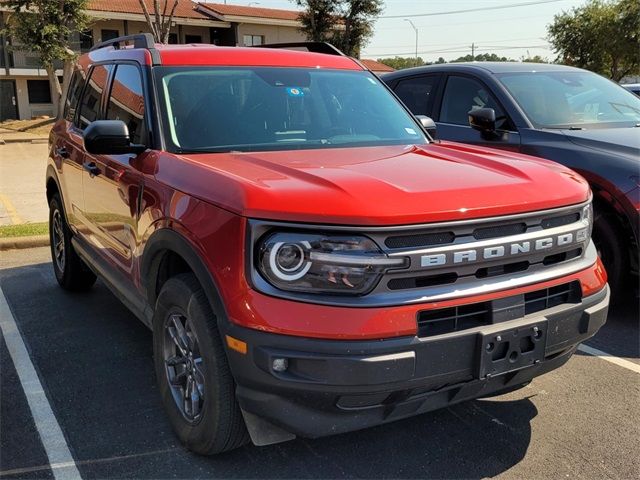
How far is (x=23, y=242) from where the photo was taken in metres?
7.39

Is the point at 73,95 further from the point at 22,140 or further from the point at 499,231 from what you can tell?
the point at 22,140

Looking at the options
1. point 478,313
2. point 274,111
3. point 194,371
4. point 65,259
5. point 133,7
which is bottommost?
point 65,259

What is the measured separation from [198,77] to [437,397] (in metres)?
2.28

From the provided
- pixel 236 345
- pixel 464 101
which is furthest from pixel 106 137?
pixel 464 101

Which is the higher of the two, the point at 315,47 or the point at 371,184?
the point at 315,47

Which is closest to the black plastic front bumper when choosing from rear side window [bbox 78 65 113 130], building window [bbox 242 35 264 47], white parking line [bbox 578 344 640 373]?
white parking line [bbox 578 344 640 373]

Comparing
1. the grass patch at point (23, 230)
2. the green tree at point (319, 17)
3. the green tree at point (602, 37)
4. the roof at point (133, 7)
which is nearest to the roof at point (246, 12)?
the roof at point (133, 7)

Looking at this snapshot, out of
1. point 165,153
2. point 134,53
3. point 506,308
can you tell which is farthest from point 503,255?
point 134,53

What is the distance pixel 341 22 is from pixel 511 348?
35.9 metres

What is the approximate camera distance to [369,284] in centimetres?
231

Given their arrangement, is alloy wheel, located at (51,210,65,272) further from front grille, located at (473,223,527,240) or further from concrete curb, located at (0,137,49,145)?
concrete curb, located at (0,137,49,145)

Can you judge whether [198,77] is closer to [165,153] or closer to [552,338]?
[165,153]

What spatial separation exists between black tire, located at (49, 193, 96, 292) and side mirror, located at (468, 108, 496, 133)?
362cm

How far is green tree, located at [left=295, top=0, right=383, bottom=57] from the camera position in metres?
35.0
